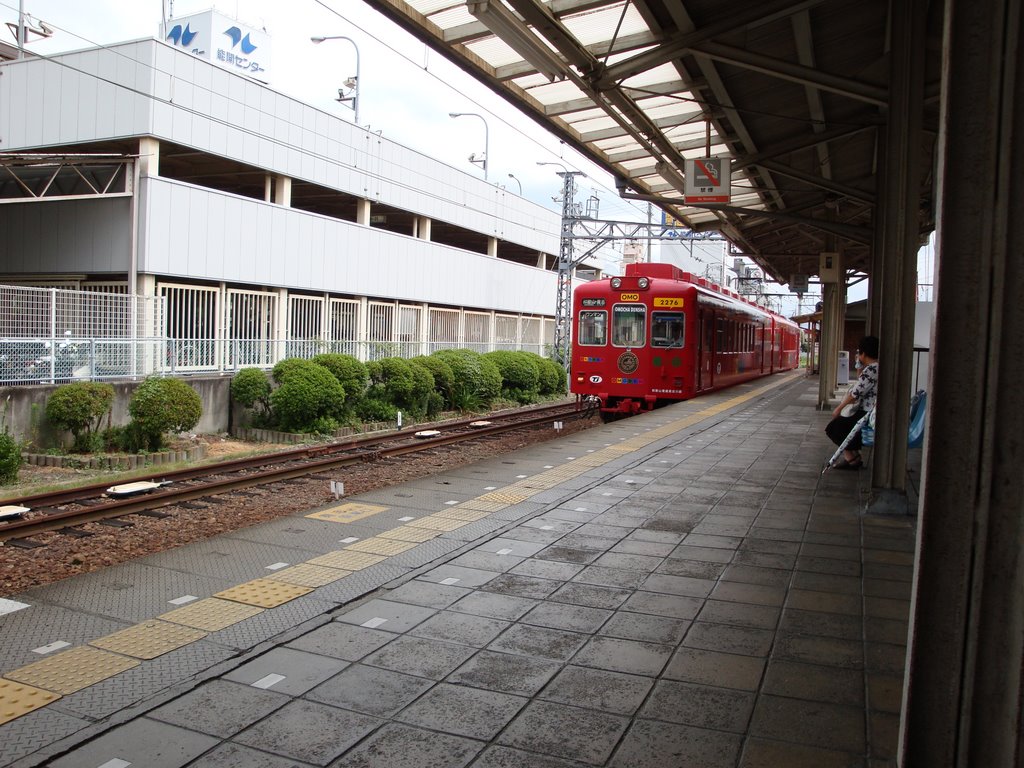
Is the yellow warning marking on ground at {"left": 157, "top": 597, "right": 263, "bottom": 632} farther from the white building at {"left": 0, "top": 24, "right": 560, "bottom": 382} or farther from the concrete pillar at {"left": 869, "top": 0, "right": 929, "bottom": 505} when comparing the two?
the white building at {"left": 0, "top": 24, "right": 560, "bottom": 382}

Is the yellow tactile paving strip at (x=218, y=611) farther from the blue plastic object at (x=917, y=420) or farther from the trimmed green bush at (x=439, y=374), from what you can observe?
the trimmed green bush at (x=439, y=374)

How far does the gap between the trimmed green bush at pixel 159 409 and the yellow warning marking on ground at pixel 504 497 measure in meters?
6.13

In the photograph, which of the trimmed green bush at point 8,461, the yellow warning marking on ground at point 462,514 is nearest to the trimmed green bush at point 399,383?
the trimmed green bush at point 8,461

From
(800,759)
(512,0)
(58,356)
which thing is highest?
(512,0)

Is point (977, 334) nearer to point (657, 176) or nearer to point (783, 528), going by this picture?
point (783, 528)

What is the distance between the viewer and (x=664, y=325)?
15398mm

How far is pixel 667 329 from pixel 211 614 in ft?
39.6

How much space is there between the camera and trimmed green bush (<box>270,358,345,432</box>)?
14.0 m

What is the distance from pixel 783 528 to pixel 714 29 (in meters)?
4.24

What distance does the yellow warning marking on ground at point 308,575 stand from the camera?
499cm

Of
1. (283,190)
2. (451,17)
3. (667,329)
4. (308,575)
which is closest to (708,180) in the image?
(451,17)

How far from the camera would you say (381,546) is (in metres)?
5.80

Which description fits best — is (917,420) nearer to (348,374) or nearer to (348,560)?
(348,560)

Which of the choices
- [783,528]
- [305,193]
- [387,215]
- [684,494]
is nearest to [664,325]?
[684,494]
